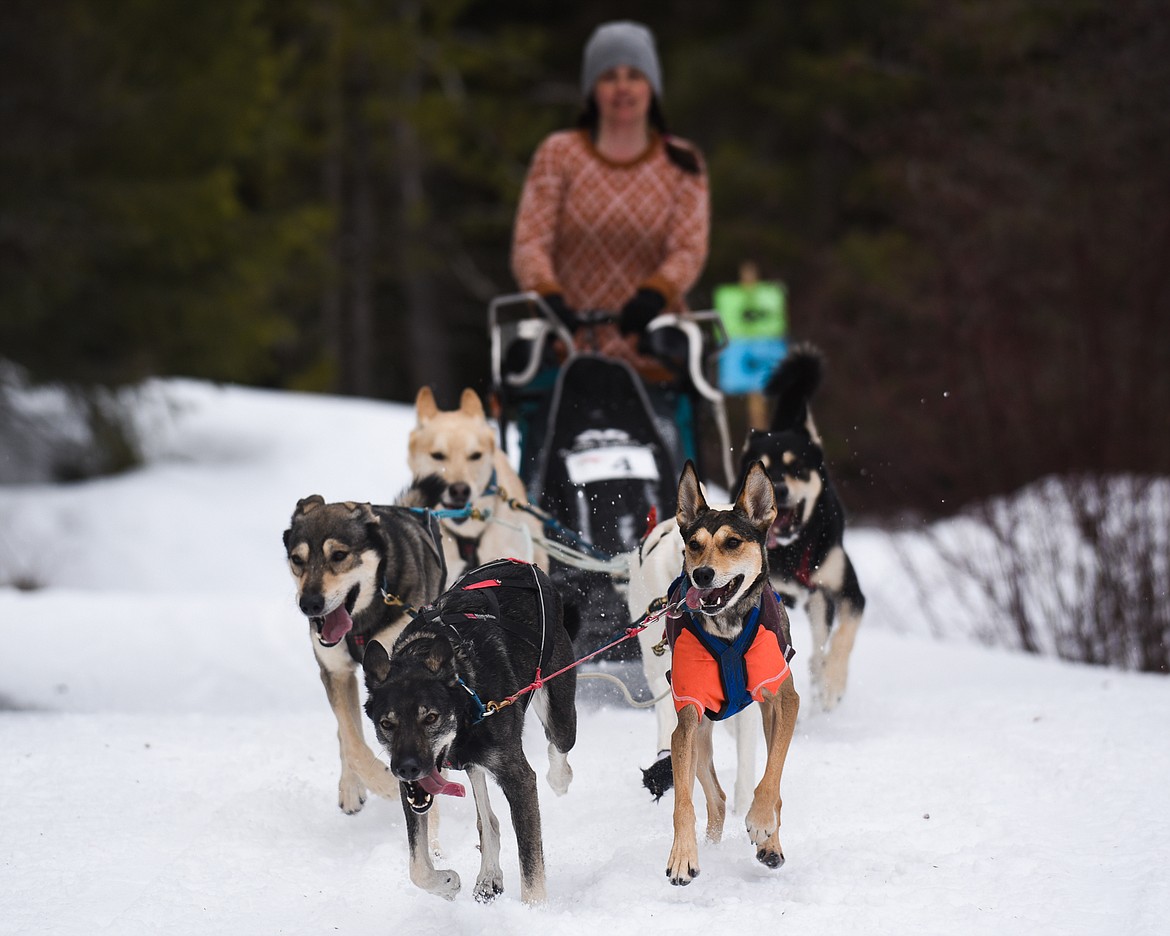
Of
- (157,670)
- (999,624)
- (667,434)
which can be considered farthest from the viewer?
(999,624)

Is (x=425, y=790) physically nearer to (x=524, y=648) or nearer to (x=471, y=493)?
(x=524, y=648)

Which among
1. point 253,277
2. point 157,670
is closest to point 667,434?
point 157,670

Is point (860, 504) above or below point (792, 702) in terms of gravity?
below

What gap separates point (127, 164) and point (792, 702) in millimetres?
10594

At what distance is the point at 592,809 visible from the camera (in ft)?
13.6

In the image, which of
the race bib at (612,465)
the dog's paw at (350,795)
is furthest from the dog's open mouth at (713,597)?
the race bib at (612,465)

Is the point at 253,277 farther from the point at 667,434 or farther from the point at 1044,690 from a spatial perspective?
the point at 1044,690

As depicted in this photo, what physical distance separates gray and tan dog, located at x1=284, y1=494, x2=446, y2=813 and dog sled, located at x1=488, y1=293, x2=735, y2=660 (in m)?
0.78

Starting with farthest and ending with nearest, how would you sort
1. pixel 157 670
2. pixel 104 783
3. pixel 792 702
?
pixel 157 670 < pixel 104 783 < pixel 792 702

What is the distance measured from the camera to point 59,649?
22.8 ft

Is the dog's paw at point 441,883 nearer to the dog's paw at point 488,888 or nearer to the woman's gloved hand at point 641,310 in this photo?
the dog's paw at point 488,888

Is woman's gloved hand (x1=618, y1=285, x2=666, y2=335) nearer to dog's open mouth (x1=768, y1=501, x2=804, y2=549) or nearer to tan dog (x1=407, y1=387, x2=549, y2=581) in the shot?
tan dog (x1=407, y1=387, x2=549, y2=581)

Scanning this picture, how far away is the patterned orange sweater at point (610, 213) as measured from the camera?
597cm

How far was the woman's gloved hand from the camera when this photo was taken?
5387 millimetres
